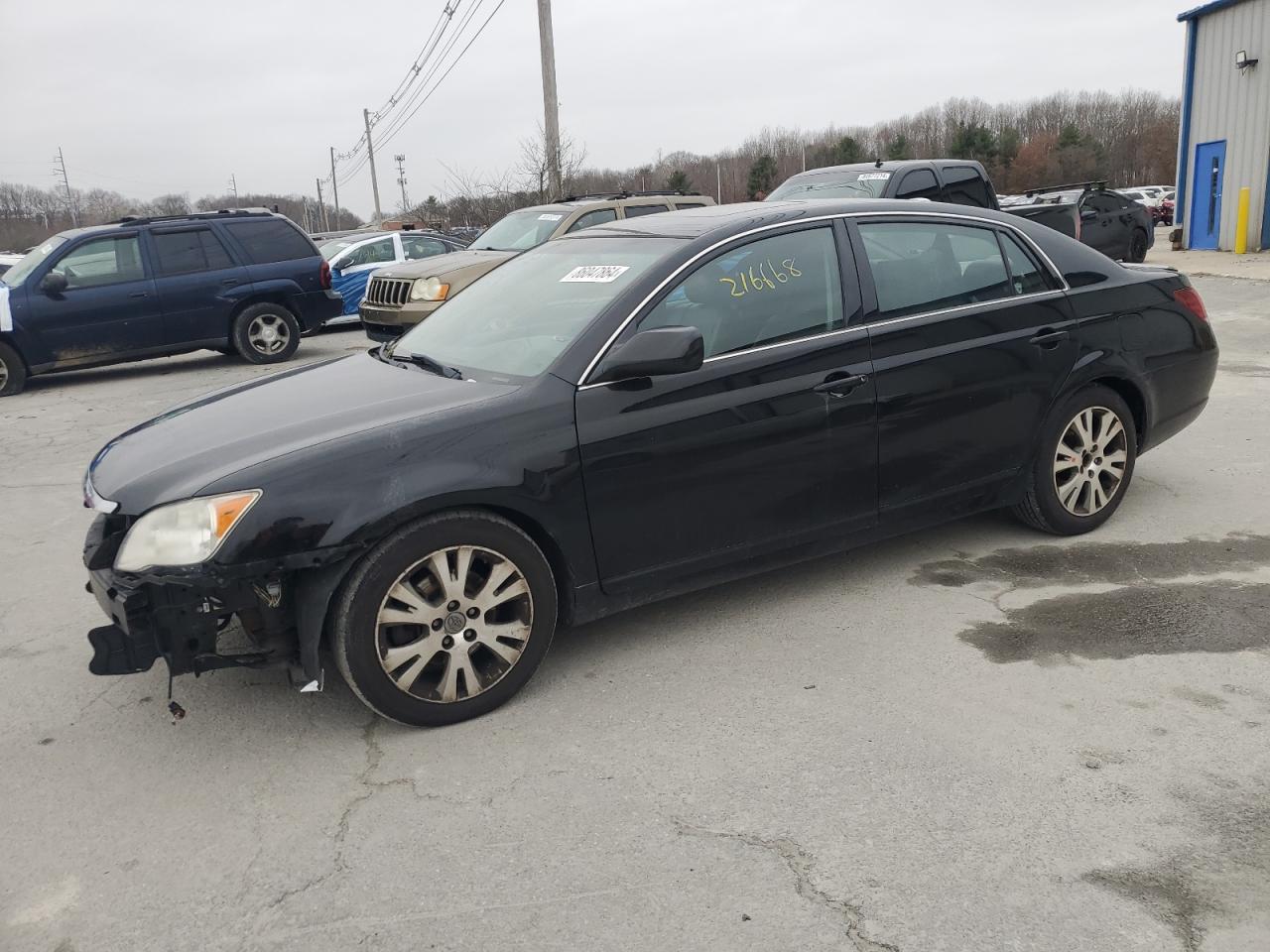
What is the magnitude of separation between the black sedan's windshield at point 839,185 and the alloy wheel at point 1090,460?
6450mm

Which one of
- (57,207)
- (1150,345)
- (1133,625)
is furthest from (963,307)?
(57,207)

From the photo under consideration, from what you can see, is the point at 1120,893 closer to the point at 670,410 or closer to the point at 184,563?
the point at 670,410

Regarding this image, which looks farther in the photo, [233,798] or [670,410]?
[670,410]

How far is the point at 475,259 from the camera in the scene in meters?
11.4

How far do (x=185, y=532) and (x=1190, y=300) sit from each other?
15.5 ft

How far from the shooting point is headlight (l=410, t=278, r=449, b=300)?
422 inches

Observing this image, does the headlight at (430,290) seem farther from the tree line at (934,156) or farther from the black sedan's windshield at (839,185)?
the tree line at (934,156)

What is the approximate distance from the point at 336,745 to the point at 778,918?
5.30 feet

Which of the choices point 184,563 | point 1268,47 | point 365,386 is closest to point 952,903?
point 184,563

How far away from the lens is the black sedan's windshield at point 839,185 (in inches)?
440

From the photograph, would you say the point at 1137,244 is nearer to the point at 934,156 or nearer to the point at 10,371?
the point at 10,371

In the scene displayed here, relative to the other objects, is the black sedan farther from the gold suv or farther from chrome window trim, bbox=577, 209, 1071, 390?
the gold suv

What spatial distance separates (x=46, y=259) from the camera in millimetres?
11336

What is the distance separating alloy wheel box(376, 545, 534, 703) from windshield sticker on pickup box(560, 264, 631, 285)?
127 cm
